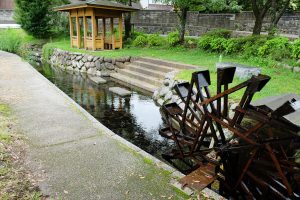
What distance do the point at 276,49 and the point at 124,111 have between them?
7208mm

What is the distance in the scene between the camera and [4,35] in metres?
28.1

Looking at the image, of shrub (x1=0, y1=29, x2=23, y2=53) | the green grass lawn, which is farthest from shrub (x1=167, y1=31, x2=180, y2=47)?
shrub (x1=0, y1=29, x2=23, y2=53)

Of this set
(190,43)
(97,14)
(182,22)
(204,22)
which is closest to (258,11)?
(190,43)

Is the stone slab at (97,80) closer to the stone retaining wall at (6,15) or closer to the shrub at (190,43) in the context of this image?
the shrub at (190,43)

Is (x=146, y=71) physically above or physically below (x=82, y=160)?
above

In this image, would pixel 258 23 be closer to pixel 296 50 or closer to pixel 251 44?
pixel 251 44

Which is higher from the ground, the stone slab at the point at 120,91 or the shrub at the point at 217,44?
the shrub at the point at 217,44

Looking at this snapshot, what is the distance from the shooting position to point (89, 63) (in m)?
16.1

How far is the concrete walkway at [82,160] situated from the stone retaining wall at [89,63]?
8069mm

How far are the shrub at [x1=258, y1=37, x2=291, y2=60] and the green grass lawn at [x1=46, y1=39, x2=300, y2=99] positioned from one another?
426mm

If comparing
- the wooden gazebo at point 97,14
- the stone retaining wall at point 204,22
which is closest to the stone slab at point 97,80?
the wooden gazebo at point 97,14

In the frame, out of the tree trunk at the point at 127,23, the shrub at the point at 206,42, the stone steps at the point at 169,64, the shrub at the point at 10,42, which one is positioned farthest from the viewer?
the shrub at the point at 10,42

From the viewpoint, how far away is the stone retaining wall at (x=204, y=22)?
19859 mm

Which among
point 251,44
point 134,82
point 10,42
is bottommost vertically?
point 134,82
